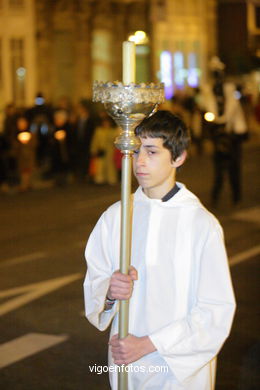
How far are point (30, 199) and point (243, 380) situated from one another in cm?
1090

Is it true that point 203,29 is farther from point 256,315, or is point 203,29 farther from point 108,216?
point 108,216

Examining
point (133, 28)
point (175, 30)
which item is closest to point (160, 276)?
point (133, 28)

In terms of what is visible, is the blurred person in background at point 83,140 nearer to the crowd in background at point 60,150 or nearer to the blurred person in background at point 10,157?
the crowd in background at point 60,150

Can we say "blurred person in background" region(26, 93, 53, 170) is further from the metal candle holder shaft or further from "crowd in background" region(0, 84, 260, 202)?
the metal candle holder shaft

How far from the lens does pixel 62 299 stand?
805 cm

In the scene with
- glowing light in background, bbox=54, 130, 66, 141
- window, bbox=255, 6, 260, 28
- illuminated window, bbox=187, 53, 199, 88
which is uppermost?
window, bbox=255, 6, 260, 28

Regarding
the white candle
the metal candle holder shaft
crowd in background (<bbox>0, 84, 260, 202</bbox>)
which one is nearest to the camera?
the white candle

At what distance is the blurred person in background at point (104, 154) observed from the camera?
19.0m

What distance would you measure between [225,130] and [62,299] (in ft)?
21.8

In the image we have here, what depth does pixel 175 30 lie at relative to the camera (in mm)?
36469

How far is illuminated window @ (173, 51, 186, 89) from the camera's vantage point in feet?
119

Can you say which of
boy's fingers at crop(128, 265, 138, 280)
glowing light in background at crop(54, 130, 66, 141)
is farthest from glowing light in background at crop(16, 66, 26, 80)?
boy's fingers at crop(128, 265, 138, 280)

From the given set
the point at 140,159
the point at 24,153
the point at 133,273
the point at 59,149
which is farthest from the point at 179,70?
the point at 133,273

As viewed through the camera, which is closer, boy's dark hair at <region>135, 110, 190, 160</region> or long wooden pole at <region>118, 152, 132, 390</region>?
long wooden pole at <region>118, 152, 132, 390</region>
